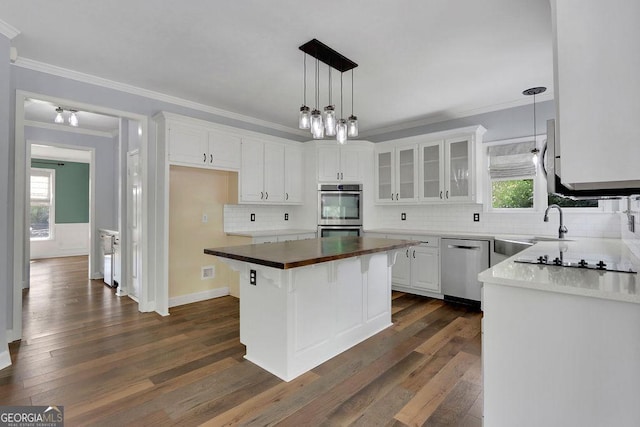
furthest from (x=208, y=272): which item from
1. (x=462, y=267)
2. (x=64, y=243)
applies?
(x=64, y=243)

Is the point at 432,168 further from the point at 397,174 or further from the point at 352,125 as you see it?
the point at 352,125

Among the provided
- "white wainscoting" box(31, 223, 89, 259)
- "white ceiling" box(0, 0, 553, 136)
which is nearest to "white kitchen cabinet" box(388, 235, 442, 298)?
"white ceiling" box(0, 0, 553, 136)

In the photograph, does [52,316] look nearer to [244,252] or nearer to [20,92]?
[20,92]

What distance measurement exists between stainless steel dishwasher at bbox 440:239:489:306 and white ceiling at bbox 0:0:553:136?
1.86 m

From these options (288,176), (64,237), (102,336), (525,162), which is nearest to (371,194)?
(288,176)

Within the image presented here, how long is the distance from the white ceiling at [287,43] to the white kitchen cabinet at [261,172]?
0.80 m

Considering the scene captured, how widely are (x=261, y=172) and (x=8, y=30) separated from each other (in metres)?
2.83

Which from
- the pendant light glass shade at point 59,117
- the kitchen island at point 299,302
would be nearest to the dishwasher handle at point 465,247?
the kitchen island at point 299,302

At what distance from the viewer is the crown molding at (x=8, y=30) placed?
7.86 ft

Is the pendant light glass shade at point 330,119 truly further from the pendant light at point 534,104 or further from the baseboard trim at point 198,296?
the baseboard trim at point 198,296

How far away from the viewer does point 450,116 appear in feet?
15.1

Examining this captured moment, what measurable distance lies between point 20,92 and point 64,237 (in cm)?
689

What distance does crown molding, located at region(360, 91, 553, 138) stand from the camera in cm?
397

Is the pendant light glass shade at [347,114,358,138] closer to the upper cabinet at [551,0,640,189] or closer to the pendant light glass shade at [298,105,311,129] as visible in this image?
the pendant light glass shade at [298,105,311,129]
